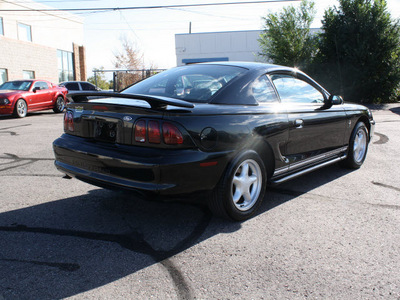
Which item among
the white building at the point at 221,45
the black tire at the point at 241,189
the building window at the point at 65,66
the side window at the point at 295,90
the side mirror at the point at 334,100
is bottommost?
the black tire at the point at 241,189

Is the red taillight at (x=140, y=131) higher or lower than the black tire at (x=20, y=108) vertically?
higher

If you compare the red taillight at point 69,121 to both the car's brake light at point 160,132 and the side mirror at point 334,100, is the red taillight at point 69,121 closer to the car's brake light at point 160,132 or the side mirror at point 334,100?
the car's brake light at point 160,132

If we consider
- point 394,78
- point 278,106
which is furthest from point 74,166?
point 394,78

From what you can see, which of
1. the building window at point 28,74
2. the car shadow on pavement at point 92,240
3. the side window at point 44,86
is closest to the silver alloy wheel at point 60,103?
the side window at point 44,86

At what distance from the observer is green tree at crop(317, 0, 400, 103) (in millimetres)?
18969

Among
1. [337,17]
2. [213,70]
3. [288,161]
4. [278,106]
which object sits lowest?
[288,161]

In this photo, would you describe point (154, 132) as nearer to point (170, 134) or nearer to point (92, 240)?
point (170, 134)

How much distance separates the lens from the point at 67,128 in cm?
377

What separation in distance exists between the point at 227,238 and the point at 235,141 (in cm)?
84

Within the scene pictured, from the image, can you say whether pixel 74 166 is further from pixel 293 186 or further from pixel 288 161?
pixel 293 186

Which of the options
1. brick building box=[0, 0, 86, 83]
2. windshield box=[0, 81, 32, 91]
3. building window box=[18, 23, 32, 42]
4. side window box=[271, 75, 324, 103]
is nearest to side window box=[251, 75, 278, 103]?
side window box=[271, 75, 324, 103]

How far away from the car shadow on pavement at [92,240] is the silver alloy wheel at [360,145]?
177cm

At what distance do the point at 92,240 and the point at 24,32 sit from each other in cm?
3170

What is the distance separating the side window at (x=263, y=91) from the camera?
3.78m
